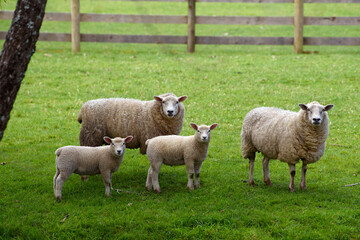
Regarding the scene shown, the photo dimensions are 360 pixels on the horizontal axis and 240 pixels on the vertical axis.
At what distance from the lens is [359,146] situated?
994 centimetres

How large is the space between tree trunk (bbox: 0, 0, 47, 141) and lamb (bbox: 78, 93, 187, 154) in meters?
2.95

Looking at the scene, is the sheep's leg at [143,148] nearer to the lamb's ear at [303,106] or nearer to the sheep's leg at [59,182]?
the sheep's leg at [59,182]

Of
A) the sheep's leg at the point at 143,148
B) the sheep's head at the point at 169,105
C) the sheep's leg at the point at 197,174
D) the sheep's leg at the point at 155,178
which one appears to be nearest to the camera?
the sheep's leg at the point at 155,178

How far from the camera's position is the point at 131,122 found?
8266 millimetres

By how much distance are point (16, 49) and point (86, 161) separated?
2.23 meters

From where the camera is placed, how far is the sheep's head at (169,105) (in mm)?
7898

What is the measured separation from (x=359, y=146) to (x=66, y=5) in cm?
2079

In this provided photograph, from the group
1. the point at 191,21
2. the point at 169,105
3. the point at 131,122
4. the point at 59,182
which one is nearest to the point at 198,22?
the point at 191,21

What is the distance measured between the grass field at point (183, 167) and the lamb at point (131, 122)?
2.35 ft

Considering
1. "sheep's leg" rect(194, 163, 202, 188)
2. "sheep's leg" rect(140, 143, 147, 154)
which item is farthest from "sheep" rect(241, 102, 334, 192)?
"sheep's leg" rect(140, 143, 147, 154)

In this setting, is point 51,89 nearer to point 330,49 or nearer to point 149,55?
point 149,55

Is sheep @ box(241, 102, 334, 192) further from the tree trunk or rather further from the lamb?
the tree trunk

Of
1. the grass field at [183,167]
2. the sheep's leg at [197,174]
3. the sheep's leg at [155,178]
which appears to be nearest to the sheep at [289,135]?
the grass field at [183,167]

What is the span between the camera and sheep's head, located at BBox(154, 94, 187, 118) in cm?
790
